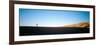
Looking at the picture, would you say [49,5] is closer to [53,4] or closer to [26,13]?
[53,4]

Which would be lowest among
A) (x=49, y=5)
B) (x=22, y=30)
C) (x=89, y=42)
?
(x=89, y=42)

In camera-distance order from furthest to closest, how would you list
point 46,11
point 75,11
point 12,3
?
point 75,11
point 46,11
point 12,3

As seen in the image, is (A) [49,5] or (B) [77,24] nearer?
(A) [49,5]

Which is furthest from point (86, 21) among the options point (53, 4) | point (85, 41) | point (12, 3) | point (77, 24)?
point (12, 3)

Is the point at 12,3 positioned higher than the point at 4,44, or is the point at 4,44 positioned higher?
the point at 12,3

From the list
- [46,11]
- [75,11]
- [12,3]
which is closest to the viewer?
[12,3]

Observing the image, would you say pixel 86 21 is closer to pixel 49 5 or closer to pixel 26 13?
pixel 49 5

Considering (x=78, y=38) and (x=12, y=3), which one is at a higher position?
(x=12, y=3)

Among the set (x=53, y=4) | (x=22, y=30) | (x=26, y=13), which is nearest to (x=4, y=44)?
(x=22, y=30)

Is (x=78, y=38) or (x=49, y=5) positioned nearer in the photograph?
(x=49, y=5)
